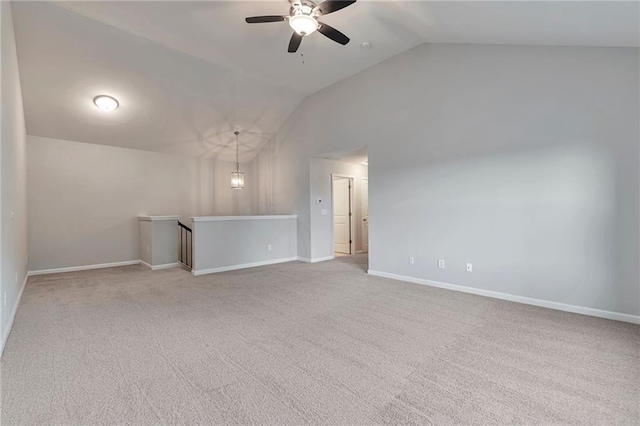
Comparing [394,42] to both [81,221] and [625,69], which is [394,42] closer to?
[625,69]

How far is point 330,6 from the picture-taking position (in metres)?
2.77

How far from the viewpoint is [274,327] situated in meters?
2.93

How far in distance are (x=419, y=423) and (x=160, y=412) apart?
145 cm

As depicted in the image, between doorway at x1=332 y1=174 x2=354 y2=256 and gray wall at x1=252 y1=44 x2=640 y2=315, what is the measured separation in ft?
7.57

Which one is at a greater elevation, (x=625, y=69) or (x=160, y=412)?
(x=625, y=69)

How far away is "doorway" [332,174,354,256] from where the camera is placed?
7734mm

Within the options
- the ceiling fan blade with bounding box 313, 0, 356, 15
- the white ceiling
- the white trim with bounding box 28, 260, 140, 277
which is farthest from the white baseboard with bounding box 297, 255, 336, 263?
the ceiling fan blade with bounding box 313, 0, 356, 15

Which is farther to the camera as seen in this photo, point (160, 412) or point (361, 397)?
point (361, 397)

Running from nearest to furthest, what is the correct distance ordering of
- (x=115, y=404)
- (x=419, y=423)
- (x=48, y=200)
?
(x=419, y=423) < (x=115, y=404) < (x=48, y=200)

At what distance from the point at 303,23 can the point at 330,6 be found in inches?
11.4

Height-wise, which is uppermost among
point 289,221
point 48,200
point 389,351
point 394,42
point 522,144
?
point 394,42

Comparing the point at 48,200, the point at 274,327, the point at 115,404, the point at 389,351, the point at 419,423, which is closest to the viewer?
the point at 419,423

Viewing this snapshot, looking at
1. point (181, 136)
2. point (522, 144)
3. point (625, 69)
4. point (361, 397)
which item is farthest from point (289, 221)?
point (625, 69)

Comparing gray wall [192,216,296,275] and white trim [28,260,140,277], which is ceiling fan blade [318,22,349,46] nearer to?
gray wall [192,216,296,275]
